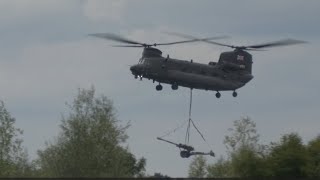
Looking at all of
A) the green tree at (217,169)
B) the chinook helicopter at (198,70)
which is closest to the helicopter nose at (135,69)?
the chinook helicopter at (198,70)

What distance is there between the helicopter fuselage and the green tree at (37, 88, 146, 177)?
1558 cm

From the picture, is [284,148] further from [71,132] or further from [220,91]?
[71,132]

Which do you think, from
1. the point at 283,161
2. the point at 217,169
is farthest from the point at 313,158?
the point at 217,169

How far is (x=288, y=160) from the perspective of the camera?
227 feet

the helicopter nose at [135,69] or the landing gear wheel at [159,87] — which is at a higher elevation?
the helicopter nose at [135,69]

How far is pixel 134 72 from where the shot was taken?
75.2m

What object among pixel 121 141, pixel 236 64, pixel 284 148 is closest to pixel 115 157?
pixel 121 141

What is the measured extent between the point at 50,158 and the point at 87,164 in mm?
3560

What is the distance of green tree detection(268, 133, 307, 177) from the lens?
68562 millimetres

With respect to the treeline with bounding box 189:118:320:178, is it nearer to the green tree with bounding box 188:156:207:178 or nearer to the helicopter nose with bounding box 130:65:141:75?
the helicopter nose with bounding box 130:65:141:75

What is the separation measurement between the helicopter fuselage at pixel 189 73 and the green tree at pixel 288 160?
846cm

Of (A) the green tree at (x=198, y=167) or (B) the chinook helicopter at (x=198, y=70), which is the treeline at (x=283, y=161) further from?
(A) the green tree at (x=198, y=167)

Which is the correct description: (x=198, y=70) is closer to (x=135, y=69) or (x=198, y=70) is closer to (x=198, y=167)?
(x=135, y=69)

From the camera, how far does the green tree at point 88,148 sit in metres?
92.7
